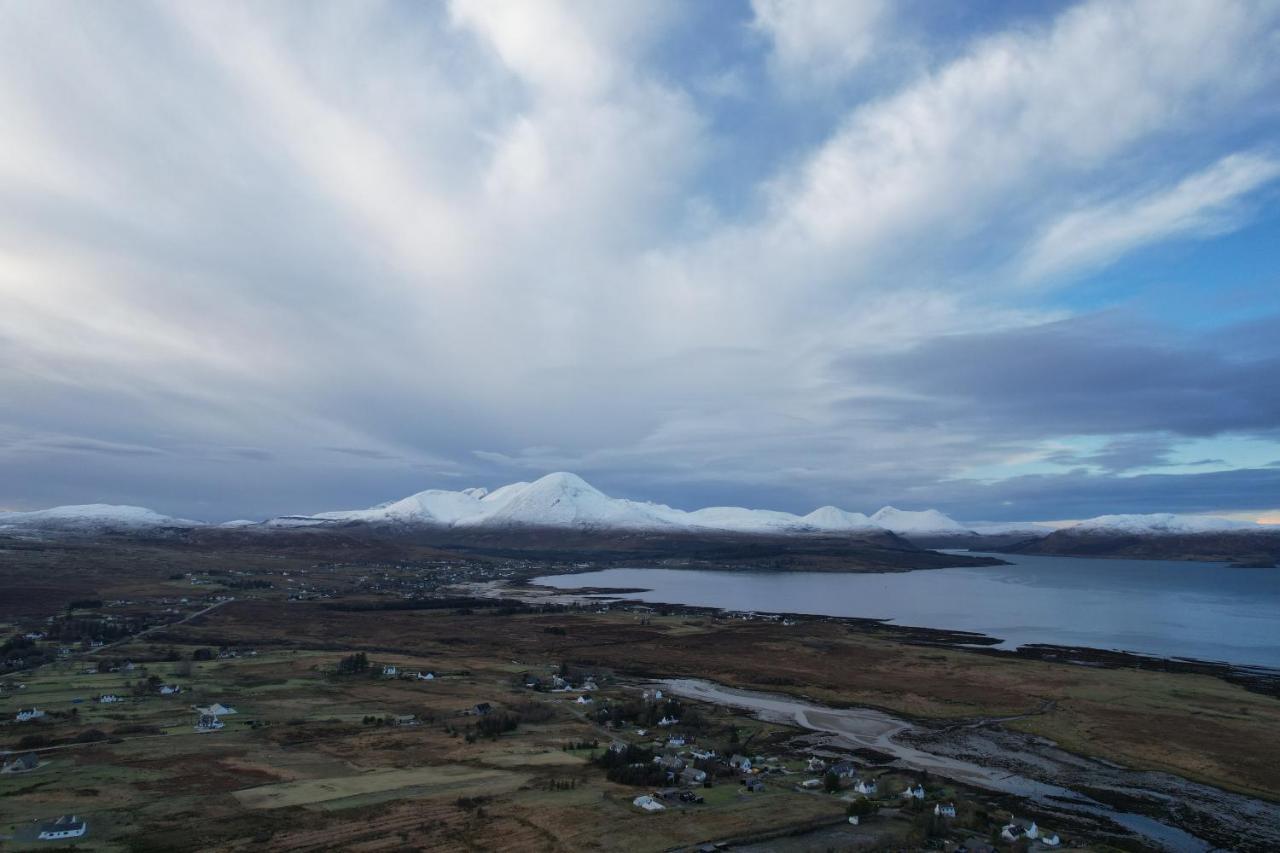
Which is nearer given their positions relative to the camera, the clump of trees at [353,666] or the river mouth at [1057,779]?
the river mouth at [1057,779]

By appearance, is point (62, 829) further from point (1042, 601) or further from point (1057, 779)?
point (1042, 601)

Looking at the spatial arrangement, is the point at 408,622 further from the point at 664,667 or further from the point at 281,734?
the point at 281,734

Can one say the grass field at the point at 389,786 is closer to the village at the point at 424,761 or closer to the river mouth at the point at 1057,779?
the village at the point at 424,761

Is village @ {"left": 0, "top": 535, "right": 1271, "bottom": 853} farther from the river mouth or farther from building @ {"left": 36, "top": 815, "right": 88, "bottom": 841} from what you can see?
the river mouth

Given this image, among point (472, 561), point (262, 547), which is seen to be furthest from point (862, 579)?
point (262, 547)

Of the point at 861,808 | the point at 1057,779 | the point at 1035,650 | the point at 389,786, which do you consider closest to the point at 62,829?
the point at 389,786

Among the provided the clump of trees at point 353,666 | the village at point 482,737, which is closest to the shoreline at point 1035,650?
the village at point 482,737
